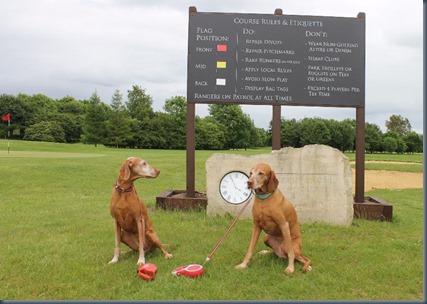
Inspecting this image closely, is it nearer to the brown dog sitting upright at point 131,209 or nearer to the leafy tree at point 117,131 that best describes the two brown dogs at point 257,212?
the brown dog sitting upright at point 131,209

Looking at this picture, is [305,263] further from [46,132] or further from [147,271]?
[46,132]

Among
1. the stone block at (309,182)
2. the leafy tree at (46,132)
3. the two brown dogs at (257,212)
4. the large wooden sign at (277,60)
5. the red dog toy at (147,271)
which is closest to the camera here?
the red dog toy at (147,271)

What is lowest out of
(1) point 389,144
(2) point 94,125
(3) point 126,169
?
(3) point 126,169

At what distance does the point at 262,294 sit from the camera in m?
4.02

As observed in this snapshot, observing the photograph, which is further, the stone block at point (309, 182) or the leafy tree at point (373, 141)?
the leafy tree at point (373, 141)

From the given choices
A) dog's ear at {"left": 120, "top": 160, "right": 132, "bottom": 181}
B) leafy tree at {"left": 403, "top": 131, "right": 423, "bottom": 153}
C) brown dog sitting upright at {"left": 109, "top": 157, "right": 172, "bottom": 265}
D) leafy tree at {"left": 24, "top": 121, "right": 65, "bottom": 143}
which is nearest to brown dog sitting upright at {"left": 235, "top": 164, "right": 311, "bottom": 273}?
brown dog sitting upright at {"left": 109, "top": 157, "right": 172, "bottom": 265}

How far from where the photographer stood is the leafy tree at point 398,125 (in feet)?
314

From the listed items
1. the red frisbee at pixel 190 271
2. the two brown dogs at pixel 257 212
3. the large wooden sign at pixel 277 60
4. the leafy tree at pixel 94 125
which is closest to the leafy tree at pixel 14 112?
the leafy tree at pixel 94 125

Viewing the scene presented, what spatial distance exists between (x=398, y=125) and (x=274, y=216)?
103 meters

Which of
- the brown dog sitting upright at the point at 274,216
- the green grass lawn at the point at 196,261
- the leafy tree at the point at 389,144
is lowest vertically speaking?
the green grass lawn at the point at 196,261

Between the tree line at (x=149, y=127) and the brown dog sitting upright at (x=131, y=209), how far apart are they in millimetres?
47623

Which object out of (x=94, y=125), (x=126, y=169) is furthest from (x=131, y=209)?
(x=94, y=125)

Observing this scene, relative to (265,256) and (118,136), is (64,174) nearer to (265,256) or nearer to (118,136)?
(265,256)

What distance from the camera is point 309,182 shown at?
7.48 metres
